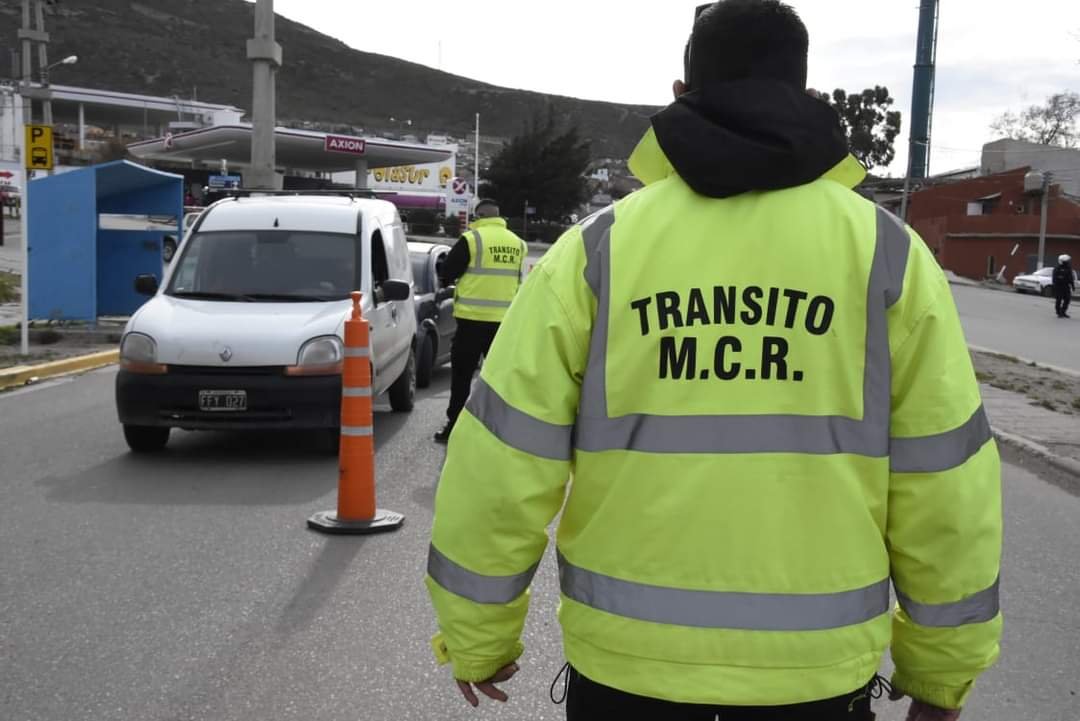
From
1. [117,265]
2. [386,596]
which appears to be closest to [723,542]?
[386,596]

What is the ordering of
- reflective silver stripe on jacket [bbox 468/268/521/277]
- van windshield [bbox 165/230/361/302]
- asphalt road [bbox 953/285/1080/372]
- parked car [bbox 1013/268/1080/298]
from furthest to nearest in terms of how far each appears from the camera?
parked car [bbox 1013/268/1080/298] < asphalt road [bbox 953/285/1080/372] < van windshield [bbox 165/230/361/302] < reflective silver stripe on jacket [bbox 468/268/521/277]

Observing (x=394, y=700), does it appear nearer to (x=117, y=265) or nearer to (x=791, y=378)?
(x=791, y=378)

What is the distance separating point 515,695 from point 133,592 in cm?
217

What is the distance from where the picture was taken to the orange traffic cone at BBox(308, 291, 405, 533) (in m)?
6.73

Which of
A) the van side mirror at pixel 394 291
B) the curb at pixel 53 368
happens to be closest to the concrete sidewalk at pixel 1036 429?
the van side mirror at pixel 394 291

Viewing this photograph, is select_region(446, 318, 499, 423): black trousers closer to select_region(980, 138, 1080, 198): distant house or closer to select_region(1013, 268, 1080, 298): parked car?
select_region(1013, 268, 1080, 298): parked car

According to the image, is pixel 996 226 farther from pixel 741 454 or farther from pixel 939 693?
pixel 741 454

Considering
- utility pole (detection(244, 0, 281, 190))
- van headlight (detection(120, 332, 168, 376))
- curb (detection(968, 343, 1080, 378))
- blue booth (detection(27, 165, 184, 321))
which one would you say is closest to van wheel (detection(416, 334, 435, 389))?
van headlight (detection(120, 332, 168, 376))

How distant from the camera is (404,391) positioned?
435 inches

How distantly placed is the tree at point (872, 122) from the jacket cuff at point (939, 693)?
103m

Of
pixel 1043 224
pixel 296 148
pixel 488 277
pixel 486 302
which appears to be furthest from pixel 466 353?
pixel 1043 224

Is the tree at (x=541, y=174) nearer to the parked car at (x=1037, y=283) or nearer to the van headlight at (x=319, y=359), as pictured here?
the parked car at (x=1037, y=283)

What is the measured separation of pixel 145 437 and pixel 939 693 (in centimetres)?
774

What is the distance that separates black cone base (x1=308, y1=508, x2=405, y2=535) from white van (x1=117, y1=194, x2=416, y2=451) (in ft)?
5.98
